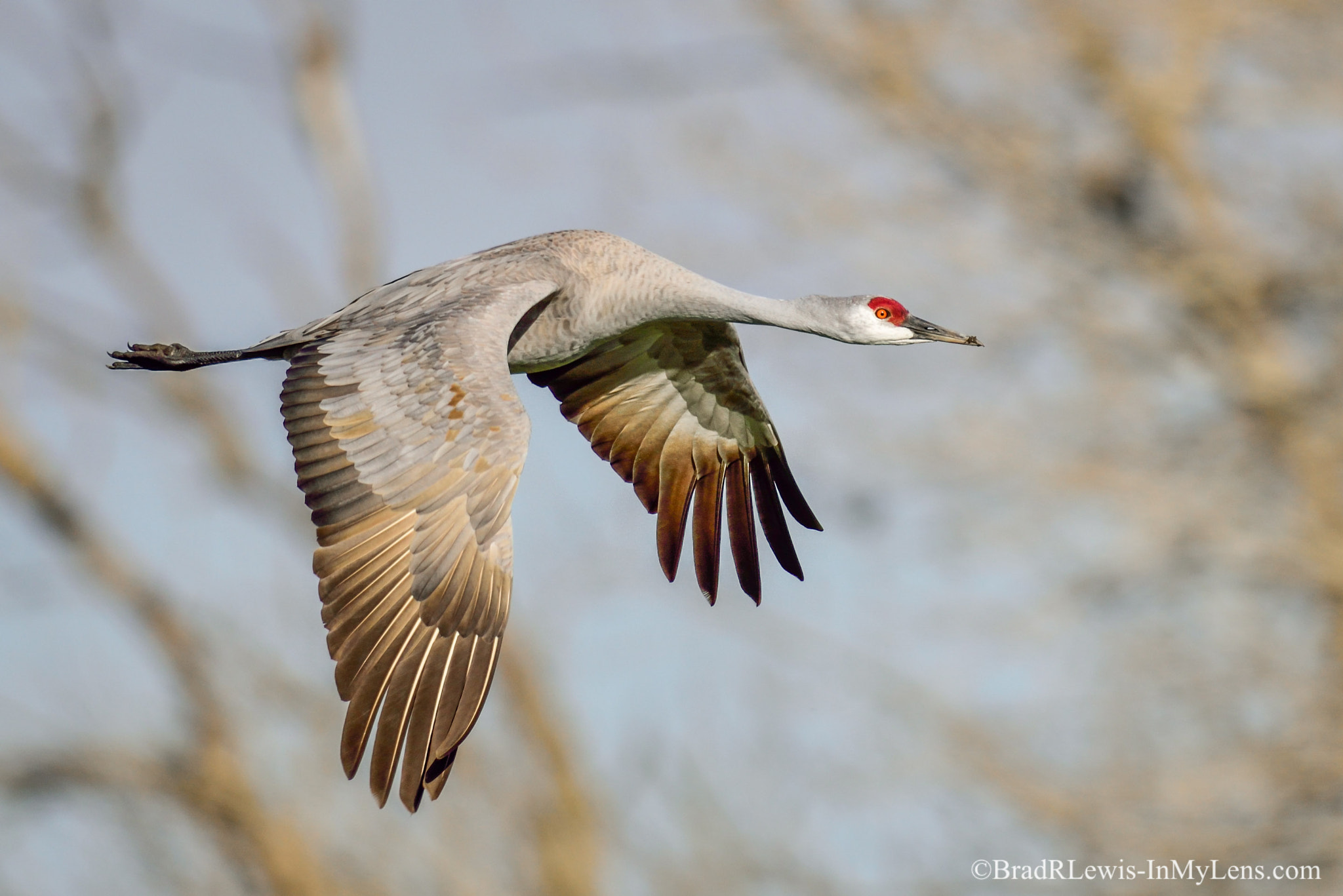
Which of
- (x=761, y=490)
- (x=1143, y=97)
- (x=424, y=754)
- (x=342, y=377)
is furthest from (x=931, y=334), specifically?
(x=1143, y=97)

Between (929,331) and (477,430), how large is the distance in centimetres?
213

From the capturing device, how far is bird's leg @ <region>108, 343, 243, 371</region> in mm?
6555

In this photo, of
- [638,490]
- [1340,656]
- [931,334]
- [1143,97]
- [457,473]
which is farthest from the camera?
[1143,97]

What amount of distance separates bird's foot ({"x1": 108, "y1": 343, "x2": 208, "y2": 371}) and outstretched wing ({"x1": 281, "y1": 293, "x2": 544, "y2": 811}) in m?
1.04

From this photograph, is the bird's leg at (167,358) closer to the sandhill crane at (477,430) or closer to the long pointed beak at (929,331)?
the sandhill crane at (477,430)

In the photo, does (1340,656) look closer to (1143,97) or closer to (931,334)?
(1143,97)

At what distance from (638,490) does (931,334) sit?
1.48 metres

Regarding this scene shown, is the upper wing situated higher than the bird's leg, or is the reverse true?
the bird's leg

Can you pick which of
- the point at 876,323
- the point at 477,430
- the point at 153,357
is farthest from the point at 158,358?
the point at 876,323

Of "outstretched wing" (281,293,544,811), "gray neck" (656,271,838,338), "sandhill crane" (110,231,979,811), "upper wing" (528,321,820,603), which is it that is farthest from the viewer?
"upper wing" (528,321,820,603)

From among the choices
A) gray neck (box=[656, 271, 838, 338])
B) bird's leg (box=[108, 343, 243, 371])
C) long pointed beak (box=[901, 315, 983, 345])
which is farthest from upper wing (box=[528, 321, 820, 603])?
bird's leg (box=[108, 343, 243, 371])

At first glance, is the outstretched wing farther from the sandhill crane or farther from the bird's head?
the bird's head

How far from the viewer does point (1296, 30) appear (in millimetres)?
13852

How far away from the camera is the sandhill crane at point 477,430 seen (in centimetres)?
496
